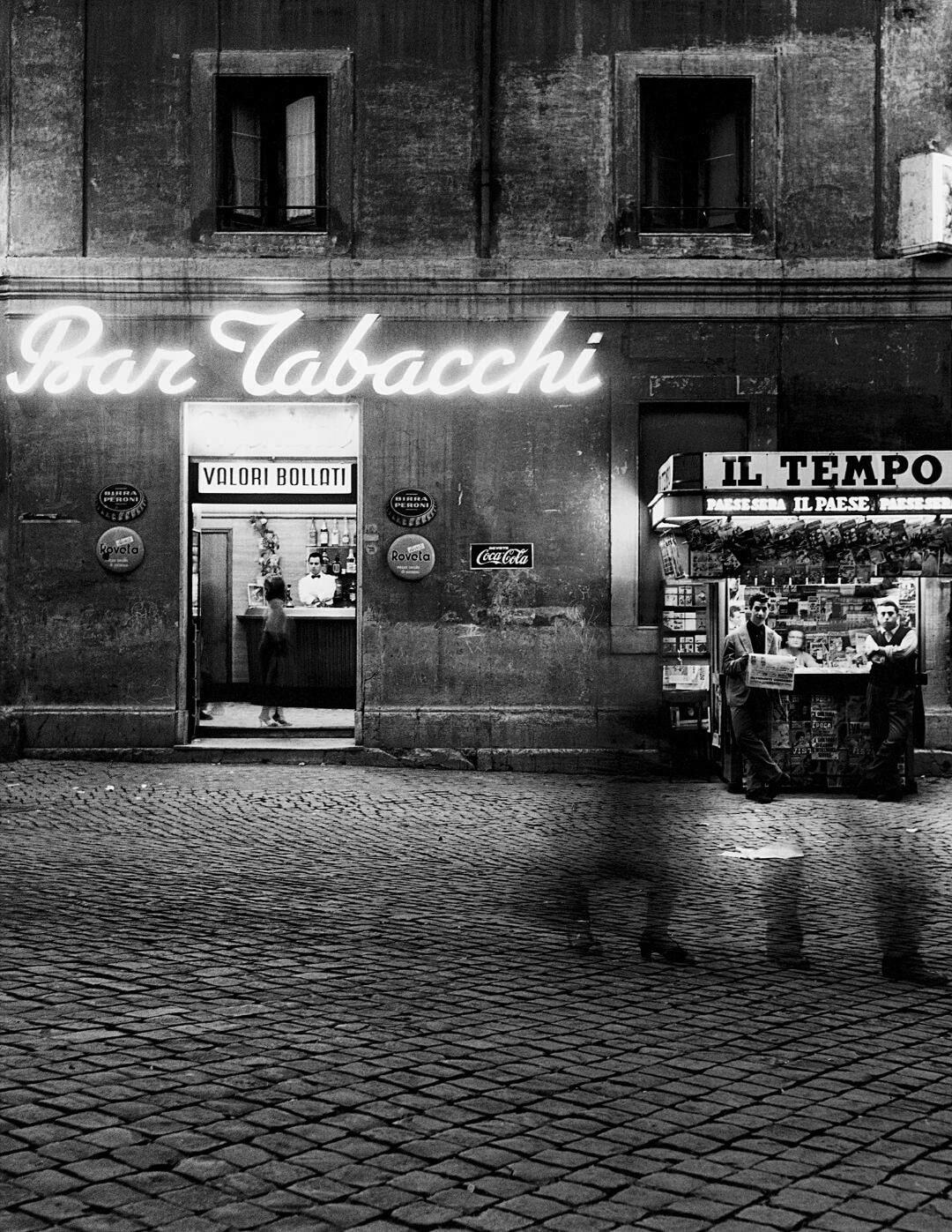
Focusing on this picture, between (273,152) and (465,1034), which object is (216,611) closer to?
(273,152)

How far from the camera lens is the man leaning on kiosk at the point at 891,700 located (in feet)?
44.8

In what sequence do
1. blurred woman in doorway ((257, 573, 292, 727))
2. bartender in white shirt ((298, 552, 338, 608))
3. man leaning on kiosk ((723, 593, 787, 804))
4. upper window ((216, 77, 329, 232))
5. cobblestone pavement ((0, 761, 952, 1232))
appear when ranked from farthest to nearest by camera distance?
bartender in white shirt ((298, 552, 338, 608)) < blurred woman in doorway ((257, 573, 292, 727)) < upper window ((216, 77, 329, 232)) < man leaning on kiosk ((723, 593, 787, 804)) < cobblestone pavement ((0, 761, 952, 1232))

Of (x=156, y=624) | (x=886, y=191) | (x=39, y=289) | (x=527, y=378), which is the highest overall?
(x=886, y=191)

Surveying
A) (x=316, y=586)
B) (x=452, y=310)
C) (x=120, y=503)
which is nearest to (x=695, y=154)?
(x=452, y=310)

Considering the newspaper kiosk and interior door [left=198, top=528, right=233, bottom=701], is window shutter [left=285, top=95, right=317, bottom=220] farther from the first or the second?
the newspaper kiosk

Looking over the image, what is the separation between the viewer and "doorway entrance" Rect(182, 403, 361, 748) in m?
16.8

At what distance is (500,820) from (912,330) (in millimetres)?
7878

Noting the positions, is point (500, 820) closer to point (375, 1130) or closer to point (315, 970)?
point (315, 970)

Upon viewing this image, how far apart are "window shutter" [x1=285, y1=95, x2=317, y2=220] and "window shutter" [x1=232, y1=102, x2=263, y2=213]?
0.37 m

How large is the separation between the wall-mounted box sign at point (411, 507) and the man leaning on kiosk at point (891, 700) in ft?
17.2

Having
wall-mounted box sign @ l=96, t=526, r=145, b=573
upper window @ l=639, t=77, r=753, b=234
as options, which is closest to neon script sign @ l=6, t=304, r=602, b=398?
wall-mounted box sign @ l=96, t=526, r=145, b=573

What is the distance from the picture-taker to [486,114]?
53.8 feet

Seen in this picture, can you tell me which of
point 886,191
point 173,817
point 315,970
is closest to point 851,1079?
point 315,970

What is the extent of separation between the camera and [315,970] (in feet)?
23.3
